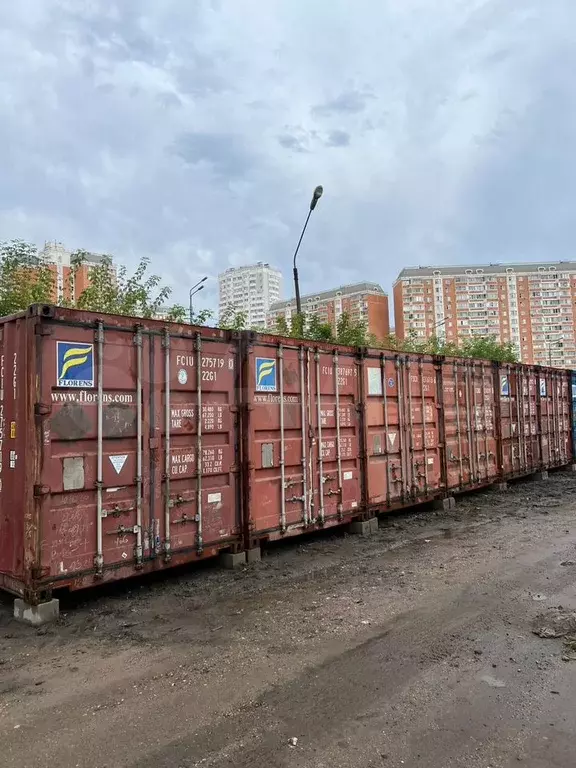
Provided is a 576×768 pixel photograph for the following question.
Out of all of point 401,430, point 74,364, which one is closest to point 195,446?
point 74,364

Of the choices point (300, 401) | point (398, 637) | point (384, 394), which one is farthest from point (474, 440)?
point (398, 637)

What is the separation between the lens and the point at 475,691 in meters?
3.52

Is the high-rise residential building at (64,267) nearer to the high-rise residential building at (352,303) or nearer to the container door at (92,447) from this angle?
the container door at (92,447)

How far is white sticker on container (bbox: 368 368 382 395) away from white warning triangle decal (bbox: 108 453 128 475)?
14.5 ft

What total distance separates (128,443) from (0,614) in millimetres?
1983

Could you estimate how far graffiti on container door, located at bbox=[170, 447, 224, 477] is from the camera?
5957 mm

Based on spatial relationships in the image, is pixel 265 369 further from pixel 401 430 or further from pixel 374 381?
pixel 401 430

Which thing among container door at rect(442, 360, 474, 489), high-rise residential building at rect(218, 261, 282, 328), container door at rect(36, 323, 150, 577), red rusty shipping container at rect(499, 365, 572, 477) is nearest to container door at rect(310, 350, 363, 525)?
container door at rect(36, 323, 150, 577)

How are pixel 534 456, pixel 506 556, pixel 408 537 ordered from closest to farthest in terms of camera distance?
pixel 506 556 < pixel 408 537 < pixel 534 456

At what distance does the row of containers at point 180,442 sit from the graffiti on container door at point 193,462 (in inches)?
0.7

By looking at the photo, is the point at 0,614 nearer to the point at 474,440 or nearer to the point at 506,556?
the point at 506,556

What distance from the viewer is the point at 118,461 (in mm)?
5465

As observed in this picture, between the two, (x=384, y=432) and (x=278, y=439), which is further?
(x=384, y=432)

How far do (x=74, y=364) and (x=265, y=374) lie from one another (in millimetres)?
2586
